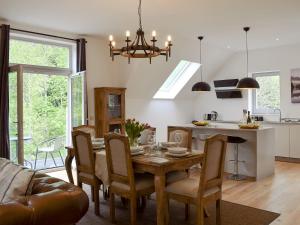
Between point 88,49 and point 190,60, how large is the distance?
2.58 meters

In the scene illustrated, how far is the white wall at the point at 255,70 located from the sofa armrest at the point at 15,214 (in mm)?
6867

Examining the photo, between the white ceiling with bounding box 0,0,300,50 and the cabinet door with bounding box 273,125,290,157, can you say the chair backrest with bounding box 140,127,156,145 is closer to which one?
the white ceiling with bounding box 0,0,300,50

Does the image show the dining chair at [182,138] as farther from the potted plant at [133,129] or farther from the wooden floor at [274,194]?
the wooden floor at [274,194]

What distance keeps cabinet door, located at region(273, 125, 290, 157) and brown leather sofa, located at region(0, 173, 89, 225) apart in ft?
19.9

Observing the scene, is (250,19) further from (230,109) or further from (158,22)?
(230,109)

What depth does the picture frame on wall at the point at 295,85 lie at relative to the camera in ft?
22.6

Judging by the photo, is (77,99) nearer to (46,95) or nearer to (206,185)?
(46,95)

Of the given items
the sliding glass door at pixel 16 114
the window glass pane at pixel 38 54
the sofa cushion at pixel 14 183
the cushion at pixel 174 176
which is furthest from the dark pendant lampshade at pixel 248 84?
the sofa cushion at pixel 14 183

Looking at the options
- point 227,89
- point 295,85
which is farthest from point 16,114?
point 295,85

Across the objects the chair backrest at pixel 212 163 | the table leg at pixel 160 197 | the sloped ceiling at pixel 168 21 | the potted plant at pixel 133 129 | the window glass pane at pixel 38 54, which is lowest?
the table leg at pixel 160 197

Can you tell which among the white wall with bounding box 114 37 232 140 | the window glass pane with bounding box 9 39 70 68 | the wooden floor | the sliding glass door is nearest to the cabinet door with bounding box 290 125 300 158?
the wooden floor

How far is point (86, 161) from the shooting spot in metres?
3.75

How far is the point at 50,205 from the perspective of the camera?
1.55 m

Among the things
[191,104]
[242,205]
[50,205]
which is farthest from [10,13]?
[191,104]
